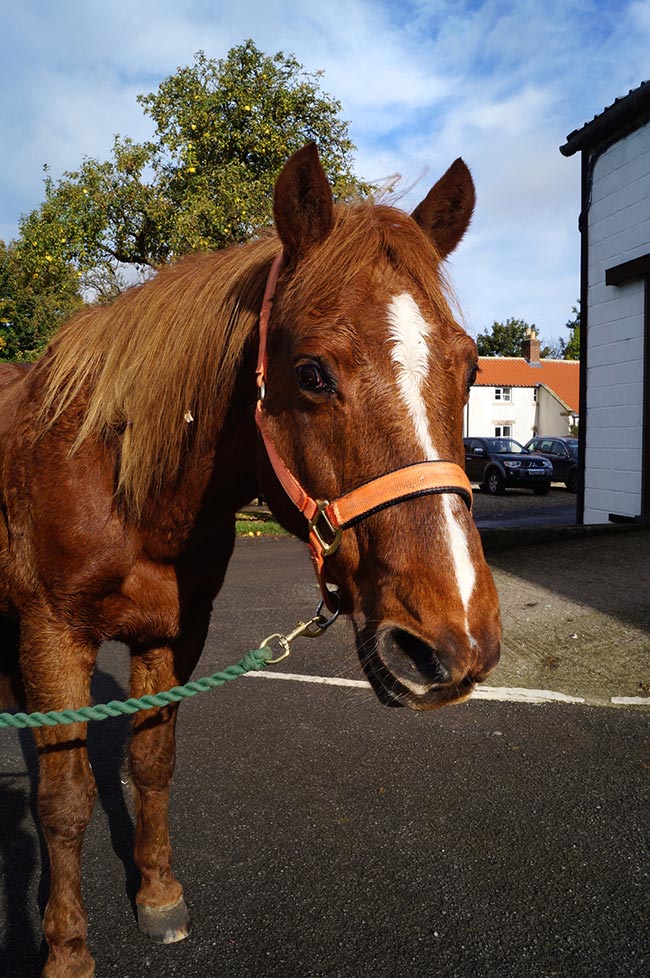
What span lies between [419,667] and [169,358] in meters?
1.28

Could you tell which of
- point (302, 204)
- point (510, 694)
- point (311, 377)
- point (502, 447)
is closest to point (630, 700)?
point (510, 694)

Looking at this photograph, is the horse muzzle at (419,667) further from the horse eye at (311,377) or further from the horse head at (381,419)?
the horse eye at (311,377)

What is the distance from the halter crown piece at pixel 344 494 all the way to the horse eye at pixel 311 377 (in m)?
0.19

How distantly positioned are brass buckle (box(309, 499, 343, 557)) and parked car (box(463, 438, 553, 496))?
67.0 feet

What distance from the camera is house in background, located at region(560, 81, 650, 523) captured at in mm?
9344

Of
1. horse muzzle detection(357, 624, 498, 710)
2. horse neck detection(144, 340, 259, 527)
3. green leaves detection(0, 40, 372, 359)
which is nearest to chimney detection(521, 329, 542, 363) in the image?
green leaves detection(0, 40, 372, 359)

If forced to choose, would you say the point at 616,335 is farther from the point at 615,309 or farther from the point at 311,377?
the point at 311,377

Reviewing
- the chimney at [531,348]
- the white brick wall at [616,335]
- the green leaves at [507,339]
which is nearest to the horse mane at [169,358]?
the white brick wall at [616,335]

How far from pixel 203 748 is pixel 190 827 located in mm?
782

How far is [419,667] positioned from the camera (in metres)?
1.40

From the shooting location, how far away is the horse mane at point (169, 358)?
1934 mm

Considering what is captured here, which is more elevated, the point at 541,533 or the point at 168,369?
the point at 168,369

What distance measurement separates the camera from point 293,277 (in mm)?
1729

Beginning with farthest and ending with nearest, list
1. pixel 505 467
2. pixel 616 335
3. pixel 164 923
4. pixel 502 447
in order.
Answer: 1. pixel 502 447
2. pixel 505 467
3. pixel 616 335
4. pixel 164 923
